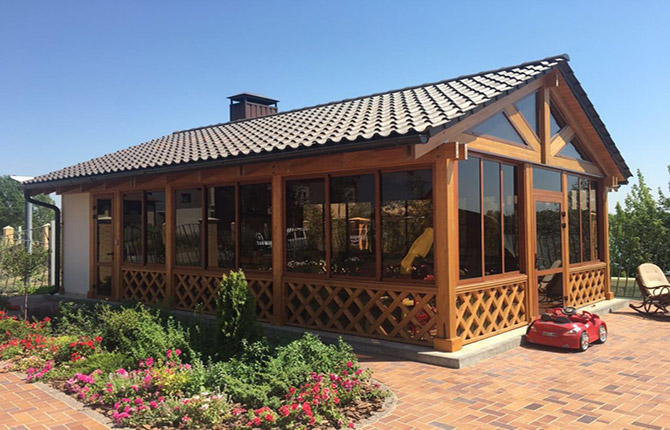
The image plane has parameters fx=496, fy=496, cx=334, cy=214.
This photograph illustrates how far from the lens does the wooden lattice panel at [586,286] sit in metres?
9.69

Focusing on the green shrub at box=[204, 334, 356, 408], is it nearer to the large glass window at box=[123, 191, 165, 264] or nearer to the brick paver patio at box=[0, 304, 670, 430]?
the brick paver patio at box=[0, 304, 670, 430]

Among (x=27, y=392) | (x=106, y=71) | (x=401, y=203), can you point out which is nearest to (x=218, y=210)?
(x=401, y=203)

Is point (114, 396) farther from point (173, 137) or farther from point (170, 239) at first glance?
point (173, 137)

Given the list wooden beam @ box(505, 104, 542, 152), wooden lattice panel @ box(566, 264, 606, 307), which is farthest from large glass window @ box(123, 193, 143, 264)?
wooden lattice panel @ box(566, 264, 606, 307)

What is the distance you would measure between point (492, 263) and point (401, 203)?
1.77 m

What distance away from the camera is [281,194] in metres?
8.27

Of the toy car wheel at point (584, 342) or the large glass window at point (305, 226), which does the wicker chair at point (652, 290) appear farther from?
the large glass window at point (305, 226)

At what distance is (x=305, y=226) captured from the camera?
808 centimetres

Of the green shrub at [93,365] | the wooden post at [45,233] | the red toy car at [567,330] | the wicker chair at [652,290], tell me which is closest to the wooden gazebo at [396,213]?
the red toy car at [567,330]

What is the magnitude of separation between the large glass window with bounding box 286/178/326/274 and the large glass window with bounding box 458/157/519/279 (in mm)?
2182

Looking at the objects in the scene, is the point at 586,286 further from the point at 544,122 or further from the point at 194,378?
the point at 194,378

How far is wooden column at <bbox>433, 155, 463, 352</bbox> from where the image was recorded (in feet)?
21.5

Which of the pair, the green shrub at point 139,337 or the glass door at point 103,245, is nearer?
the green shrub at point 139,337

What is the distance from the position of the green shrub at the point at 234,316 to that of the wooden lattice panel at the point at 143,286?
4489 mm
